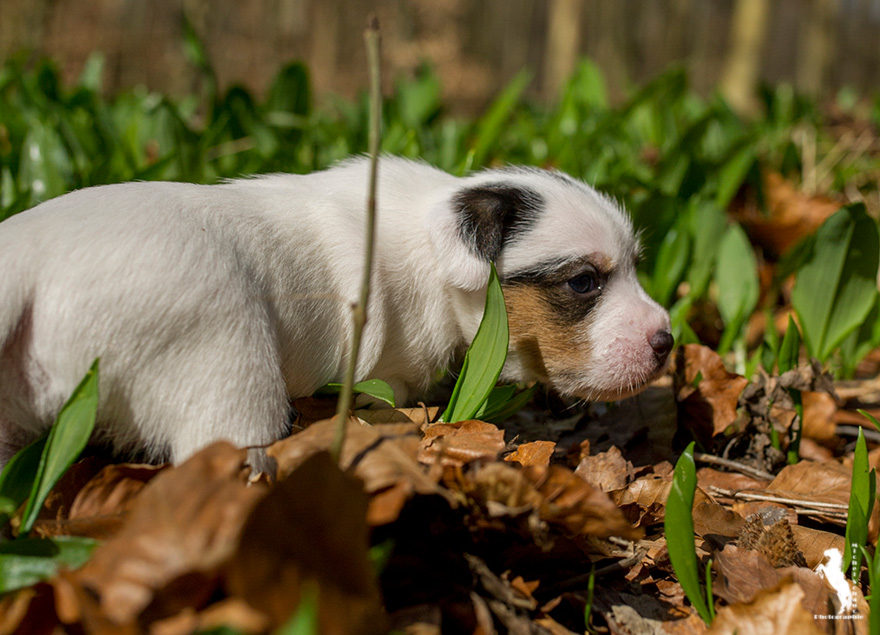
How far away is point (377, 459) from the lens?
1736 mm

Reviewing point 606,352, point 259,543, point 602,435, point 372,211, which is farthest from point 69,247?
point 602,435

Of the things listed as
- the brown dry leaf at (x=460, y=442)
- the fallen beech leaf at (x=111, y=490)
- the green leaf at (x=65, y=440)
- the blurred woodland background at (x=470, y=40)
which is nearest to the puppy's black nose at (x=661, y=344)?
the brown dry leaf at (x=460, y=442)

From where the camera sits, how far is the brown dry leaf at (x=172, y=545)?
4.49ft

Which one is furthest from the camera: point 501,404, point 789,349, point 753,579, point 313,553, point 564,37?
point 564,37

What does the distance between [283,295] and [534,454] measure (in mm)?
945

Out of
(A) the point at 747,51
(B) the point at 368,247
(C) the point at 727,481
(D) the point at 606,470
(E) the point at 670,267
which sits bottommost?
(C) the point at 727,481

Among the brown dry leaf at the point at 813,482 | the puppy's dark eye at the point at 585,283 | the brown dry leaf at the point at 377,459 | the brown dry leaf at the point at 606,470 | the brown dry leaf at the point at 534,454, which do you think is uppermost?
the puppy's dark eye at the point at 585,283

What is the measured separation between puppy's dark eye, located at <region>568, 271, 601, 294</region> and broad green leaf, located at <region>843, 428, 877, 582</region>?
3.51 ft

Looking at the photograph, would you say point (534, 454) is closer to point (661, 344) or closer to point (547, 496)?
point (547, 496)

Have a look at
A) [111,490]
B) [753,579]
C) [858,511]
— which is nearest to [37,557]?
[111,490]

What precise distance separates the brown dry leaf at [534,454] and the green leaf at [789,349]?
1626 mm

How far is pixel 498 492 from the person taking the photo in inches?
71.0

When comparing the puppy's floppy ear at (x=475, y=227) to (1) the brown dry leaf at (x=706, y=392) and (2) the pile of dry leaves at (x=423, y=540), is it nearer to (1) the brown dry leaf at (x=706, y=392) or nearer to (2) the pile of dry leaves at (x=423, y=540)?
(2) the pile of dry leaves at (x=423, y=540)

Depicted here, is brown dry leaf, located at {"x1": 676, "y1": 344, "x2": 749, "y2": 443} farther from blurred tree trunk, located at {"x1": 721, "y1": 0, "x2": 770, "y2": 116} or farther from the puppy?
blurred tree trunk, located at {"x1": 721, "y1": 0, "x2": 770, "y2": 116}
